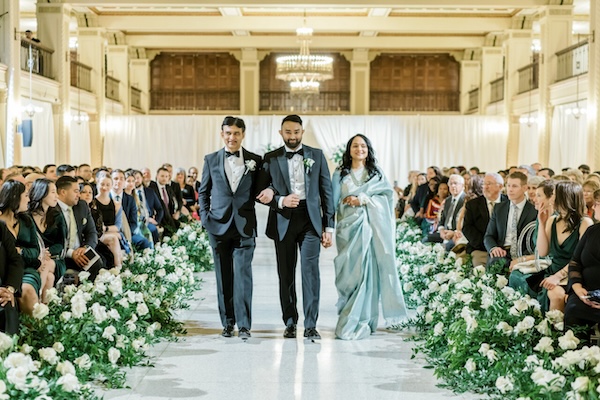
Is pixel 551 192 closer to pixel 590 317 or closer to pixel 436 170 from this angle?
pixel 590 317

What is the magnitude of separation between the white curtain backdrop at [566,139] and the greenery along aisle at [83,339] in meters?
14.0

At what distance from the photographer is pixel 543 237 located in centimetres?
685

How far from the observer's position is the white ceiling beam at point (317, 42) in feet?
91.9

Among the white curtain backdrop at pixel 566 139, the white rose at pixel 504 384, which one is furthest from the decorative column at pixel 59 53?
the white rose at pixel 504 384

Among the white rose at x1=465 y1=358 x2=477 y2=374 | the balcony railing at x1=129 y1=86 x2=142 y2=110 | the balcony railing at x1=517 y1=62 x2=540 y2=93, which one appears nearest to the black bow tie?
the white rose at x1=465 y1=358 x2=477 y2=374

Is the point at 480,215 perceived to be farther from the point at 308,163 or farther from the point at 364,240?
the point at 308,163

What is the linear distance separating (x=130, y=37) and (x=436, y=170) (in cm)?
1523

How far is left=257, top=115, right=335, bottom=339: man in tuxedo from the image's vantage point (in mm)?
7141

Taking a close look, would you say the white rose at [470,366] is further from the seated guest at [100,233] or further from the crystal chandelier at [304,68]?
the crystal chandelier at [304,68]

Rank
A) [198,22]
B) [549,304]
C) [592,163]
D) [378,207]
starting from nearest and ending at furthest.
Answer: [549,304] < [378,207] < [592,163] < [198,22]

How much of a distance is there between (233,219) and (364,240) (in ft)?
3.43

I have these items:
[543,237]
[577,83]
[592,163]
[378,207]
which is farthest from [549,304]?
[577,83]

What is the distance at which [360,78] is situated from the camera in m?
30.5

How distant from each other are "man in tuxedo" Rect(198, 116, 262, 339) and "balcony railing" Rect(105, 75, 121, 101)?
1938 centimetres
